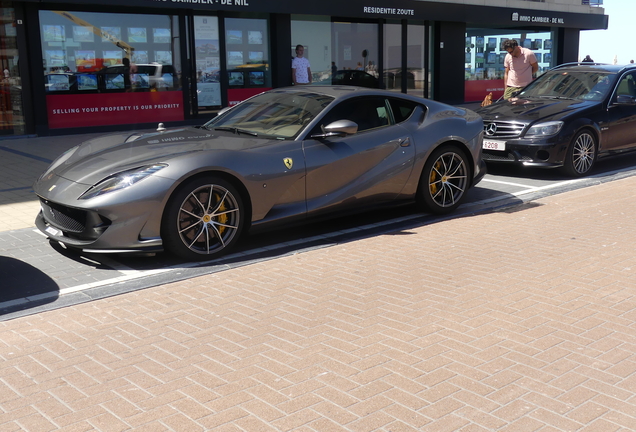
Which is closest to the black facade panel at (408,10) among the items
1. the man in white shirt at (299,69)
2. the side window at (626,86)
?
the man in white shirt at (299,69)

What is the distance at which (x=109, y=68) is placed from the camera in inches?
615

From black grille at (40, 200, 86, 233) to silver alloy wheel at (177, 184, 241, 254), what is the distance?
77 cm

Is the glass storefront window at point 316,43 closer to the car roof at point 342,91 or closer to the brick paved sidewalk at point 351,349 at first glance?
the car roof at point 342,91

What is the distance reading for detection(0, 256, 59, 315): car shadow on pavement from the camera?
4871 millimetres

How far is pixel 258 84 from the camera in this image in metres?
18.1

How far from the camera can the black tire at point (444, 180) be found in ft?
23.9

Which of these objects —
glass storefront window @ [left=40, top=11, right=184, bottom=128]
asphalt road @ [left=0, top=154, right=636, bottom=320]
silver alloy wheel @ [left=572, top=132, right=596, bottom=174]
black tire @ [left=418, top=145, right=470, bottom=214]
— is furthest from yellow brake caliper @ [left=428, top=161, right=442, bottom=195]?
glass storefront window @ [left=40, top=11, right=184, bottom=128]

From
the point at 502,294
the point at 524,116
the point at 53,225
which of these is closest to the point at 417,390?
the point at 502,294

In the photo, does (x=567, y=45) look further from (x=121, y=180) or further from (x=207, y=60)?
(x=121, y=180)

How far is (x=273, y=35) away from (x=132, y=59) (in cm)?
400

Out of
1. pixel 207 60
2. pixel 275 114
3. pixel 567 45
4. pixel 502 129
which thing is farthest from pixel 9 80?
pixel 567 45

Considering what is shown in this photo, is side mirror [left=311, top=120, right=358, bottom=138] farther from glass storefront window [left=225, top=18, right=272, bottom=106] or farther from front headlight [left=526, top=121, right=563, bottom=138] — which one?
glass storefront window [left=225, top=18, right=272, bottom=106]

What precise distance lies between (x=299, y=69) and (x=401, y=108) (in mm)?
9140

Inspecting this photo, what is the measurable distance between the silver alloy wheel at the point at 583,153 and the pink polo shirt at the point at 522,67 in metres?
2.92
